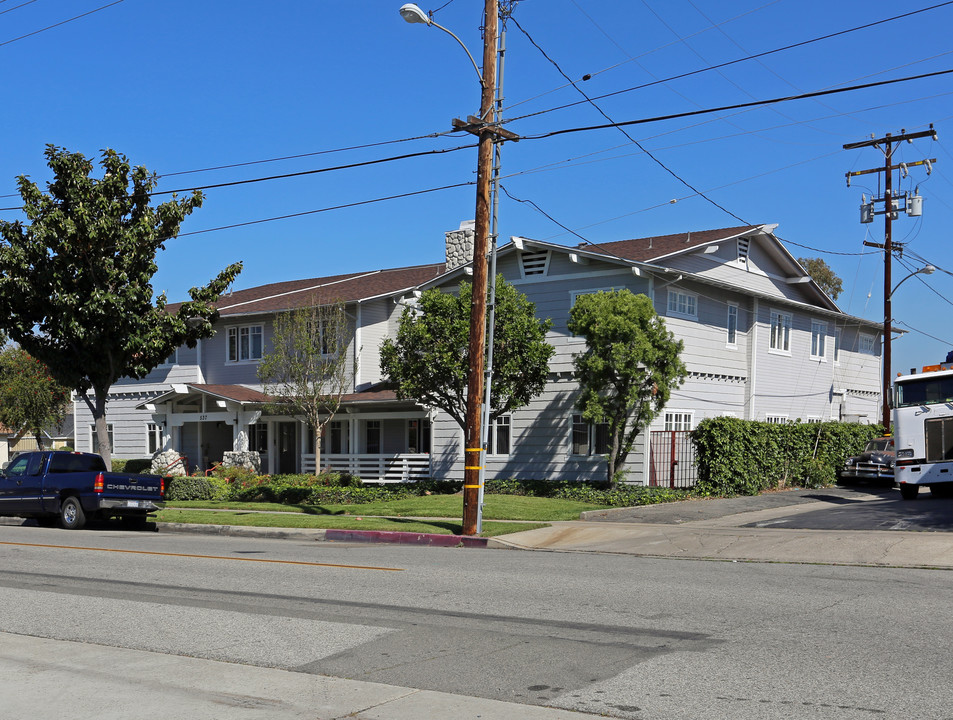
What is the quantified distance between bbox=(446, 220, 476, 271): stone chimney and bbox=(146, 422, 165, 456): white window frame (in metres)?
14.9

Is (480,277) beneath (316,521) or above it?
above

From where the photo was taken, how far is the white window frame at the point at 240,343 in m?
37.0

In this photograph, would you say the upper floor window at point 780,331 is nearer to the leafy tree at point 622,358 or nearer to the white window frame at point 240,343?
the leafy tree at point 622,358

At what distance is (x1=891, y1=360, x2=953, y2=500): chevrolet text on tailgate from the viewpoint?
2247cm

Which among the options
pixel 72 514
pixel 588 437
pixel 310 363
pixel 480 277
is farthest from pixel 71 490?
pixel 588 437

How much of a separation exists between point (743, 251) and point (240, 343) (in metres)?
19.0

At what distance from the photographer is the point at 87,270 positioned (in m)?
25.0

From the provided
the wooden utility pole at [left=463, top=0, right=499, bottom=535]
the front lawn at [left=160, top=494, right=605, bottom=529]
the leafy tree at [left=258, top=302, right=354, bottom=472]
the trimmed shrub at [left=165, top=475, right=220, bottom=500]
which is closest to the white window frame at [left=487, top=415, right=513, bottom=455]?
the front lawn at [left=160, top=494, right=605, bottom=529]

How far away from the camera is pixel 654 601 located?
10305mm

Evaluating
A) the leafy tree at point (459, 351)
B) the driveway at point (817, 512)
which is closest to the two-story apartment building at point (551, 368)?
the leafy tree at point (459, 351)

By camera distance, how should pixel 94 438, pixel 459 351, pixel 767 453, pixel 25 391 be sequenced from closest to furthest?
1. pixel 459 351
2. pixel 767 453
3. pixel 94 438
4. pixel 25 391

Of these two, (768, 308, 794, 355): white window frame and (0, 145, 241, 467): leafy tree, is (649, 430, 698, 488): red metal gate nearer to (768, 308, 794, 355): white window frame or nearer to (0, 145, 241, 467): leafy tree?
(768, 308, 794, 355): white window frame

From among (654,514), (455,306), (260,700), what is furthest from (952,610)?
(455,306)

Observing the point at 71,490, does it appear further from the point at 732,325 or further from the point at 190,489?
the point at 732,325
